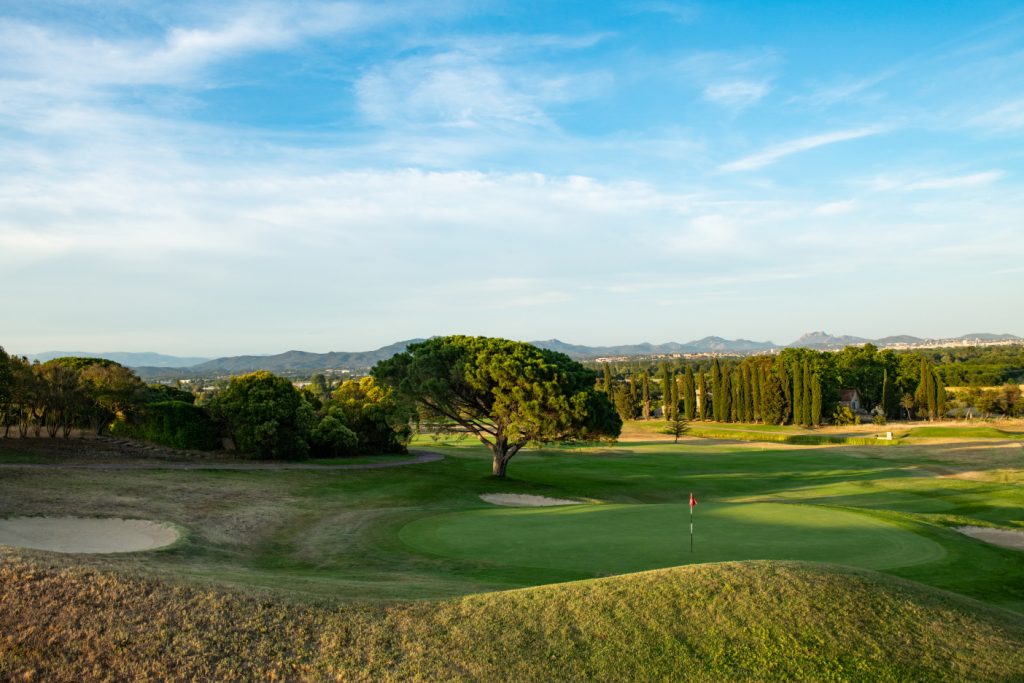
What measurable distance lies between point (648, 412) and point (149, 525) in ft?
329

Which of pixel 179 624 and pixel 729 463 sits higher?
pixel 179 624

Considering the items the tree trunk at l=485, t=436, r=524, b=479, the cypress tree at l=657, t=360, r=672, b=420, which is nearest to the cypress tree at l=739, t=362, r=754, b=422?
the cypress tree at l=657, t=360, r=672, b=420

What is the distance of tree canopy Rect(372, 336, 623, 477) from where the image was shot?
3184 cm

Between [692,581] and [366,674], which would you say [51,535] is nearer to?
[366,674]

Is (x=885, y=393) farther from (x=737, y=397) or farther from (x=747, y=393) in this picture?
(x=737, y=397)

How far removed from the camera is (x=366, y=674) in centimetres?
791

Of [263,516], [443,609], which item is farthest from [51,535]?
[443,609]

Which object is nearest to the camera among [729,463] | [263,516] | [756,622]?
[756,622]

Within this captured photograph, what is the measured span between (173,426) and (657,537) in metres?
28.4

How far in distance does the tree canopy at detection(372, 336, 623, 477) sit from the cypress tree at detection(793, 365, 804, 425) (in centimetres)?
6221

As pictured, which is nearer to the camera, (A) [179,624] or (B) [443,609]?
(A) [179,624]

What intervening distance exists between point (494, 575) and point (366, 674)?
6578 millimetres

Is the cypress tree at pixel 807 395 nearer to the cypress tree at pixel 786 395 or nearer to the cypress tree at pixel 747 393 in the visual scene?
the cypress tree at pixel 786 395

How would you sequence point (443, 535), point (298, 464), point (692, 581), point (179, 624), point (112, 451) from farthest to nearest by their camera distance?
point (298, 464) < point (112, 451) < point (443, 535) < point (692, 581) < point (179, 624)
